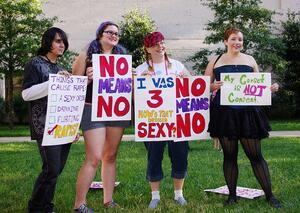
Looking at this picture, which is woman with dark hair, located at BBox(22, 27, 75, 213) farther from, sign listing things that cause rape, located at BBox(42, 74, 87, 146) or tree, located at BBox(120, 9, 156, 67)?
tree, located at BBox(120, 9, 156, 67)

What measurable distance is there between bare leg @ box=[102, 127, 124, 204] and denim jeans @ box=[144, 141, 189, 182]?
421 mm

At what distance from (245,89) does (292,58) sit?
16924 millimetres

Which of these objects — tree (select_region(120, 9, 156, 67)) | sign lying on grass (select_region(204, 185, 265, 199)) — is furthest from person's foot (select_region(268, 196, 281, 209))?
tree (select_region(120, 9, 156, 67))

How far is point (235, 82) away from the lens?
529 centimetres

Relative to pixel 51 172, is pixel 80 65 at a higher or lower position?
higher

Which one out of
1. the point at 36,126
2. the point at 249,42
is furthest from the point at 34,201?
the point at 249,42

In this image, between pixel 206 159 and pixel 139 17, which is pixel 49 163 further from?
pixel 139 17

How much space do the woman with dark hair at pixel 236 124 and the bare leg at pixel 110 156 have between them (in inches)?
41.3

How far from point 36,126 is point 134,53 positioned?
49.3 ft

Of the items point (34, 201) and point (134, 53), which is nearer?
point (34, 201)

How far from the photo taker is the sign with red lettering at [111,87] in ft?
16.6

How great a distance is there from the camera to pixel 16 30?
17.1m

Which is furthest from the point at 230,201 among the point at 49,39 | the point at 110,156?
the point at 49,39

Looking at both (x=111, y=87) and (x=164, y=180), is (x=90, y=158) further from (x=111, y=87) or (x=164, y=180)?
(x=164, y=180)
